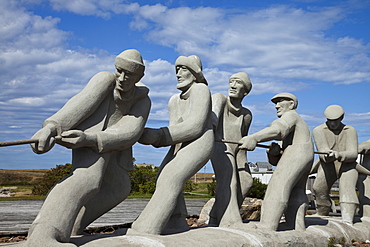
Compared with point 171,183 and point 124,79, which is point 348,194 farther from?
point 124,79

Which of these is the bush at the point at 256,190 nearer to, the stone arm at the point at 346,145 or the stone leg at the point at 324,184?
the stone leg at the point at 324,184

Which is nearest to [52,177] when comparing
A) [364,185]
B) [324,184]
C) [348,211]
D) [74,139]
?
[324,184]

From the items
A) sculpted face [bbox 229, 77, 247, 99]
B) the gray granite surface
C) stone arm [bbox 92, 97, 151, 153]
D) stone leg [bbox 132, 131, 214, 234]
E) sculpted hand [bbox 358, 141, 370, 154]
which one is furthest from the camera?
sculpted hand [bbox 358, 141, 370, 154]

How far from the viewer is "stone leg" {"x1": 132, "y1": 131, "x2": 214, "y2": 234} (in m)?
4.86

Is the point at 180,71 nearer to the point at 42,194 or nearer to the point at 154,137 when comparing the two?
the point at 154,137

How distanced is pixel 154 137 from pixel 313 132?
11.2ft

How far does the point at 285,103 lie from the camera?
6625 mm

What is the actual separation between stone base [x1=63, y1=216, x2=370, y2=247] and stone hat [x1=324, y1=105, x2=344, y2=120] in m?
1.61

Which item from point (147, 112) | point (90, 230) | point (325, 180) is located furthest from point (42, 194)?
point (147, 112)

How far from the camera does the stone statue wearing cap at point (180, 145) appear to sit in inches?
193

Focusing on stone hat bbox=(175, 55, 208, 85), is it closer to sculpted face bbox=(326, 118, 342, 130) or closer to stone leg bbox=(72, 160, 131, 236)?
stone leg bbox=(72, 160, 131, 236)

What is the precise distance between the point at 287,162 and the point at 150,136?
208cm

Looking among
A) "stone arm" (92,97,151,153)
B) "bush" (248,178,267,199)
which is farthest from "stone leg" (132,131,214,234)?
"bush" (248,178,267,199)

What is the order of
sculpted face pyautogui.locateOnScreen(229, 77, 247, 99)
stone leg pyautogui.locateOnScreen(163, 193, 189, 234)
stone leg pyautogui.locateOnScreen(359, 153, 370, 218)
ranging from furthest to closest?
Answer: stone leg pyautogui.locateOnScreen(359, 153, 370, 218) < sculpted face pyautogui.locateOnScreen(229, 77, 247, 99) < stone leg pyautogui.locateOnScreen(163, 193, 189, 234)
